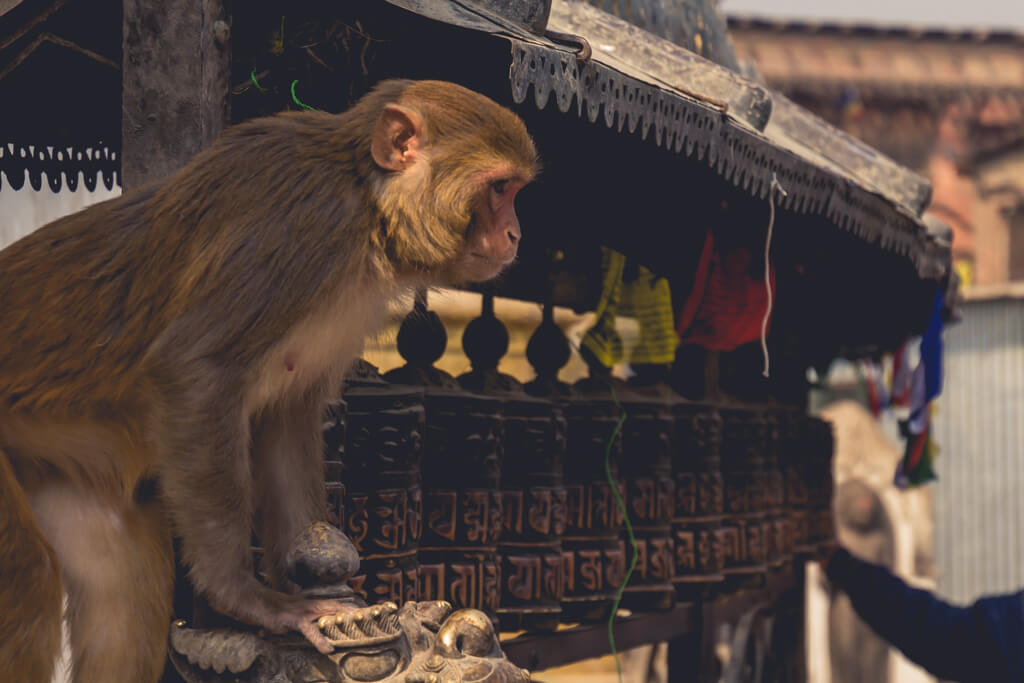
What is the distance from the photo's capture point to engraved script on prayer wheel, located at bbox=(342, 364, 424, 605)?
10.9 ft

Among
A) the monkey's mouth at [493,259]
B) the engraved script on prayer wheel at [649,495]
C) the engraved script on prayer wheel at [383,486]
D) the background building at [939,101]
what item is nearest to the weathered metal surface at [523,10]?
the monkey's mouth at [493,259]

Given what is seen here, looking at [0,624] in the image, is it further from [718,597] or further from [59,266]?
[718,597]

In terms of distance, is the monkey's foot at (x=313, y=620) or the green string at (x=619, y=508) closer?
the monkey's foot at (x=313, y=620)

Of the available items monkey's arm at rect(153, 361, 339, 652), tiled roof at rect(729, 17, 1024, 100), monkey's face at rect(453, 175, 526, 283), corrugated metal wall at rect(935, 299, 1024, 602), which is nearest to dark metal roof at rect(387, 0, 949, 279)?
monkey's face at rect(453, 175, 526, 283)

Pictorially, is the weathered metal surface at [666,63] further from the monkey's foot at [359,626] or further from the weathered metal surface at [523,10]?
the monkey's foot at [359,626]

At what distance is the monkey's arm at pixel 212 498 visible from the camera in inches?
94.8

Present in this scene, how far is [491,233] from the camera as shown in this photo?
2648 mm

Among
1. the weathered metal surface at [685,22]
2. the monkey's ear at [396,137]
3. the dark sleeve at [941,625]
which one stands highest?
the weathered metal surface at [685,22]

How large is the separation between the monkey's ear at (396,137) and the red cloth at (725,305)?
2.19m

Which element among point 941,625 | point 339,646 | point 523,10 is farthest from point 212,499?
point 941,625

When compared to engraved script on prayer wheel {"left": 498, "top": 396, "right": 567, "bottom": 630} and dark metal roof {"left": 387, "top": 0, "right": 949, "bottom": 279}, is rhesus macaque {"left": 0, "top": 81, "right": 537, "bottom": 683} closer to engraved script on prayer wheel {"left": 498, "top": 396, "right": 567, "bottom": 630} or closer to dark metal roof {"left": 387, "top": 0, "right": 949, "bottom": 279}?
dark metal roof {"left": 387, "top": 0, "right": 949, "bottom": 279}

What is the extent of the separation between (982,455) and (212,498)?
1103 centimetres

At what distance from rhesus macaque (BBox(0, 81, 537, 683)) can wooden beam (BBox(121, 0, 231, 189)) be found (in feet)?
0.57

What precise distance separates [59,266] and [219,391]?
474 mm
